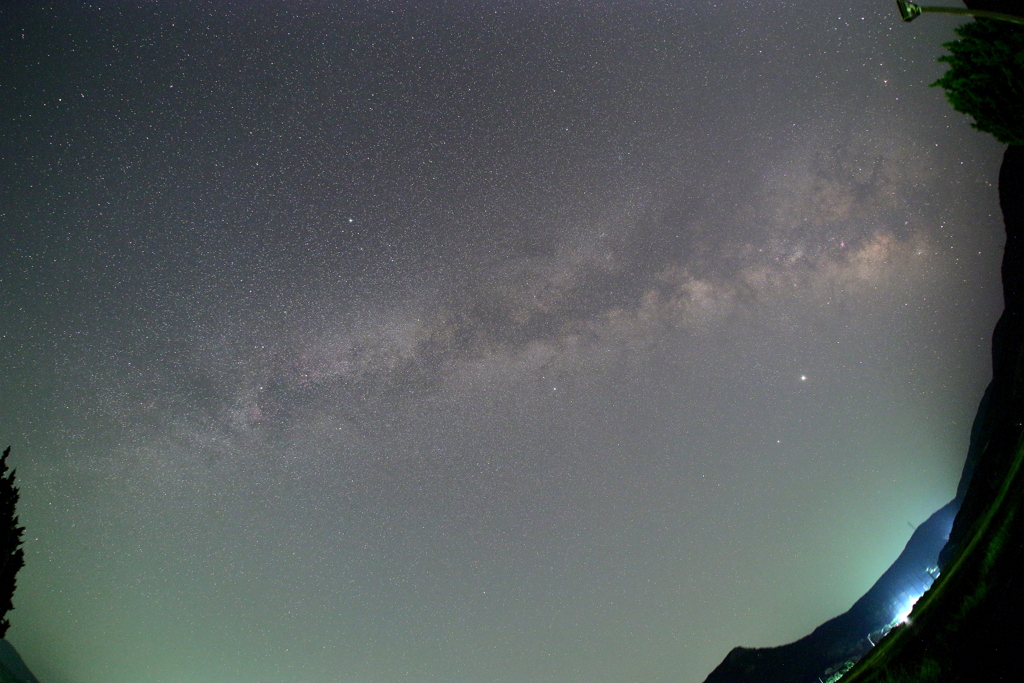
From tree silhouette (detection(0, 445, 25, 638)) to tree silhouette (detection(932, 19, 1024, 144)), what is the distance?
105ft

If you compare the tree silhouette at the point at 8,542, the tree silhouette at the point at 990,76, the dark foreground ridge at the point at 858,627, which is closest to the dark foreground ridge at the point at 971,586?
the dark foreground ridge at the point at 858,627

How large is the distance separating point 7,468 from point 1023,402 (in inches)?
2017

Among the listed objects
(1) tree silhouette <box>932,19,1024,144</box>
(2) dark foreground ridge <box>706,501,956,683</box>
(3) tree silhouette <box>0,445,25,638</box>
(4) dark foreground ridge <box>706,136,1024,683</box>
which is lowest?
(2) dark foreground ridge <box>706,501,956,683</box>

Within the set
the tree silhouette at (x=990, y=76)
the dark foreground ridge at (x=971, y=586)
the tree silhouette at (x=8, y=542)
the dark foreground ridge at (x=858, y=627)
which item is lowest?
the dark foreground ridge at (x=858, y=627)

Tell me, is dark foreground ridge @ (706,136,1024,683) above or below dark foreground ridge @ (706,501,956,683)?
above

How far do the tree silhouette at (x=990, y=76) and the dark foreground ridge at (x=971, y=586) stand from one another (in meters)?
11.2

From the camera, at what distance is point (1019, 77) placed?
1048cm

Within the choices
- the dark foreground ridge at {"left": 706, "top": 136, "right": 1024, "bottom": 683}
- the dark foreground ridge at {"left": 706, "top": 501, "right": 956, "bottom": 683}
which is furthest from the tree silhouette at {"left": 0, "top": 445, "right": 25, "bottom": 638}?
the dark foreground ridge at {"left": 706, "top": 501, "right": 956, "bottom": 683}

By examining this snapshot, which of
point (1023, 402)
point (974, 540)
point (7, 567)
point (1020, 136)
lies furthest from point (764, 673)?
point (7, 567)

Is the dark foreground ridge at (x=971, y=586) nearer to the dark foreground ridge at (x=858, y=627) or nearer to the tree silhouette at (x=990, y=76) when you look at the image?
the dark foreground ridge at (x=858, y=627)

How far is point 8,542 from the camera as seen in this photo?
53.5 ft

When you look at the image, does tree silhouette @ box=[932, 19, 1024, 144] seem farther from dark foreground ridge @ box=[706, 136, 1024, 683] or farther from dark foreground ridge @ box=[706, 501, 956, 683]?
dark foreground ridge @ box=[706, 501, 956, 683]

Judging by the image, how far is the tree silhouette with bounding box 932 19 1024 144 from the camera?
34.5 feet

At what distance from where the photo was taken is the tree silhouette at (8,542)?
52.6 ft
